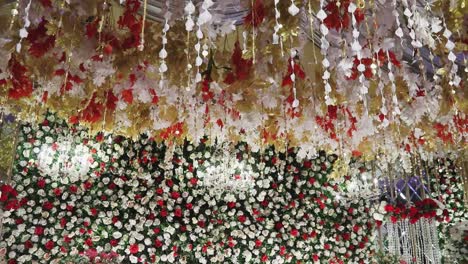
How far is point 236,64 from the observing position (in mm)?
3721

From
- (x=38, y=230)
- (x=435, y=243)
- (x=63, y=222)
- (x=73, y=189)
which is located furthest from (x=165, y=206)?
(x=435, y=243)

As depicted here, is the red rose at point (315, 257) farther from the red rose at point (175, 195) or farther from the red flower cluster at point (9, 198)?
the red flower cluster at point (9, 198)

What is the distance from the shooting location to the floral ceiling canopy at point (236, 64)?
10.0 feet

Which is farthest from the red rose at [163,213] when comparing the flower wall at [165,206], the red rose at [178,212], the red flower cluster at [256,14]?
the red flower cluster at [256,14]

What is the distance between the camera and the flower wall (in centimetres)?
593

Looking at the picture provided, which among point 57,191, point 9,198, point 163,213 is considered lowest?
point 163,213

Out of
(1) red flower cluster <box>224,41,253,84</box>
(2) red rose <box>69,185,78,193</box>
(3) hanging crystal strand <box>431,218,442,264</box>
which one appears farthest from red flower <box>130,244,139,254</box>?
(3) hanging crystal strand <box>431,218,442,264</box>

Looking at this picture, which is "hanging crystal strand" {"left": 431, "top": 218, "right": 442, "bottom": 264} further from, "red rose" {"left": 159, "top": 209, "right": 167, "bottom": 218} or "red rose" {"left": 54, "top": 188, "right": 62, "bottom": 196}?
"red rose" {"left": 54, "top": 188, "right": 62, "bottom": 196}

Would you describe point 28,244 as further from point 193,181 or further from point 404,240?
point 404,240

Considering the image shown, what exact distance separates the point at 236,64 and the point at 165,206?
3596 millimetres

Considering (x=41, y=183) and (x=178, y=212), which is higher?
(x=41, y=183)

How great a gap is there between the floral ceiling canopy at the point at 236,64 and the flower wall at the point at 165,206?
0.90 meters

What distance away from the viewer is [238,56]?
3662 mm

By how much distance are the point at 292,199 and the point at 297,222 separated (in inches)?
16.3
